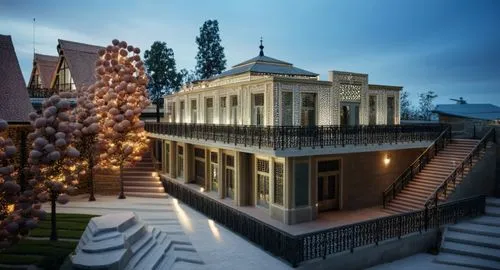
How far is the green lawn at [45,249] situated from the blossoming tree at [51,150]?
0.94 meters

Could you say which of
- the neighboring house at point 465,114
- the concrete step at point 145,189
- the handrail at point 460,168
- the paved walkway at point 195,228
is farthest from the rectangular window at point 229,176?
the neighboring house at point 465,114

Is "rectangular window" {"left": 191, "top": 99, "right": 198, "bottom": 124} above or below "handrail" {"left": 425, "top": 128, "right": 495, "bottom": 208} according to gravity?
above

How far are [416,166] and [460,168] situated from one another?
2.65 metres

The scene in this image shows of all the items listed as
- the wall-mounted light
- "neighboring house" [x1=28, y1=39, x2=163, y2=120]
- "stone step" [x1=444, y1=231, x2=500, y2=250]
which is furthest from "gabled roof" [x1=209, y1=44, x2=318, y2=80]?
"neighboring house" [x1=28, y1=39, x2=163, y2=120]

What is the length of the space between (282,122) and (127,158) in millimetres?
12686

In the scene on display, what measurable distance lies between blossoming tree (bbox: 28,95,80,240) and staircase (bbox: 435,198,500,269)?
16268 mm

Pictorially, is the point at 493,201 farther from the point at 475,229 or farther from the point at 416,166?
the point at 475,229

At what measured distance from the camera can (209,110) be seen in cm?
2680

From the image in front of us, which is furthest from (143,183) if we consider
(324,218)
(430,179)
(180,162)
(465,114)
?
(465,114)

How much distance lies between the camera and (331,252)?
45.7 ft

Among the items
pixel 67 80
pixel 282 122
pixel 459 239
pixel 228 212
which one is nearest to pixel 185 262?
pixel 228 212

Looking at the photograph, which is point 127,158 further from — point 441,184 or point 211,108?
point 441,184

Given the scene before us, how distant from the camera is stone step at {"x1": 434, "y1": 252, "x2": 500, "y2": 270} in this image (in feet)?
46.2

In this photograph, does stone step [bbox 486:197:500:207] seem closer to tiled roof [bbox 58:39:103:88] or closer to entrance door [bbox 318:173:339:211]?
entrance door [bbox 318:173:339:211]
